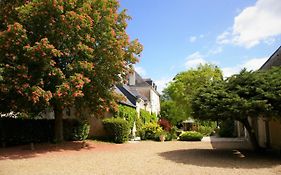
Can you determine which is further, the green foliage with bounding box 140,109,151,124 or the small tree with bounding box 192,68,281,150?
the green foliage with bounding box 140,109,151,124

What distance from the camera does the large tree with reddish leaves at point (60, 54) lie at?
16.8 meters

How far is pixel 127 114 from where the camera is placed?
29844 millimetres

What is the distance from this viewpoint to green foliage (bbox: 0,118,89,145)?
19.9m

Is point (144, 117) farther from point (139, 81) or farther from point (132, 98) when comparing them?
point (139, 81)

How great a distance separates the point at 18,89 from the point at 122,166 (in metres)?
7.95

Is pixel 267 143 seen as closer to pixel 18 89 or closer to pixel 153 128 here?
pixel 153 128

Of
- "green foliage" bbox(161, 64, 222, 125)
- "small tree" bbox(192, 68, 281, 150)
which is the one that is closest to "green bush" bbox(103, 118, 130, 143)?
"small tree" bbox(192, 68, 281, 150)

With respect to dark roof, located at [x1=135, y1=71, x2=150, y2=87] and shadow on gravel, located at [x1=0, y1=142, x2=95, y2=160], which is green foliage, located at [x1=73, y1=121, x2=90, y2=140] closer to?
shadow on gravel, located at [x1=0, y1=142, x2=95, y2=160]

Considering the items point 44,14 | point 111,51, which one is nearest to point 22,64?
point 44,14

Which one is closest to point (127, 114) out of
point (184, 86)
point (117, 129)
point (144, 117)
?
point (117, 129)

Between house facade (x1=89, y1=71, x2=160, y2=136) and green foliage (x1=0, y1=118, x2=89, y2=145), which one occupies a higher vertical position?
house facade (x1=89, y1=71, x2=160, y2=136)

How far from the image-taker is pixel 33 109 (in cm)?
1975

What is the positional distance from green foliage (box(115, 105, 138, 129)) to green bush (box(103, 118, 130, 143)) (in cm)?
170

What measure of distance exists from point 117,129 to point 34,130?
685 cm
